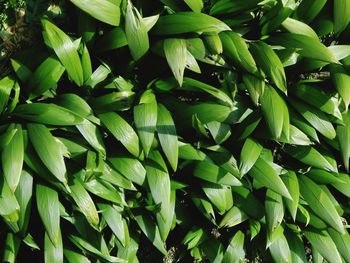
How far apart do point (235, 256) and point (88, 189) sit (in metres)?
0.75

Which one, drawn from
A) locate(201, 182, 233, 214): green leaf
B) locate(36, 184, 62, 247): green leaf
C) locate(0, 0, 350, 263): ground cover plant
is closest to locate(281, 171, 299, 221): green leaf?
locate(0, 0, 350, 263): ground cover plant

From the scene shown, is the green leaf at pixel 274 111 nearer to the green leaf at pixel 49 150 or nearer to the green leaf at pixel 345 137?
the green leaf at pixel 345 137

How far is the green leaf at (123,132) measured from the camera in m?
2.38

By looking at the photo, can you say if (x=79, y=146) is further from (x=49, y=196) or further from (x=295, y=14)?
(x=295, y=14)

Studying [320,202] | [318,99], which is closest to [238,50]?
[318,99]

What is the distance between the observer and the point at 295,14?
266 centimetres

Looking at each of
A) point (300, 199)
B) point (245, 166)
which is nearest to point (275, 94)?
point (245, 166)

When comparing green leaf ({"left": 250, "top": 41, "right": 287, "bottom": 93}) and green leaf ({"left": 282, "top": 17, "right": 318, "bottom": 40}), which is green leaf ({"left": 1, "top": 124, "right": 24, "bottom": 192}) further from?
green leaf ({"left": 282, "top": 17, "right": 318, "bottom": 40})

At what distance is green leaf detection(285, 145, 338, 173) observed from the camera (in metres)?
2.62

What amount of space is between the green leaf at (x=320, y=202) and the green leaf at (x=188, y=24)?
77cm

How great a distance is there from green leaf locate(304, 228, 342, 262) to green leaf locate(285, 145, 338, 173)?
0.30 metres

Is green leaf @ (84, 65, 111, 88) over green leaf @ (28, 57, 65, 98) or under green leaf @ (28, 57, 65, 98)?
under

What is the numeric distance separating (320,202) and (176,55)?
90 cm

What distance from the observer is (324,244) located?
2.65 m
